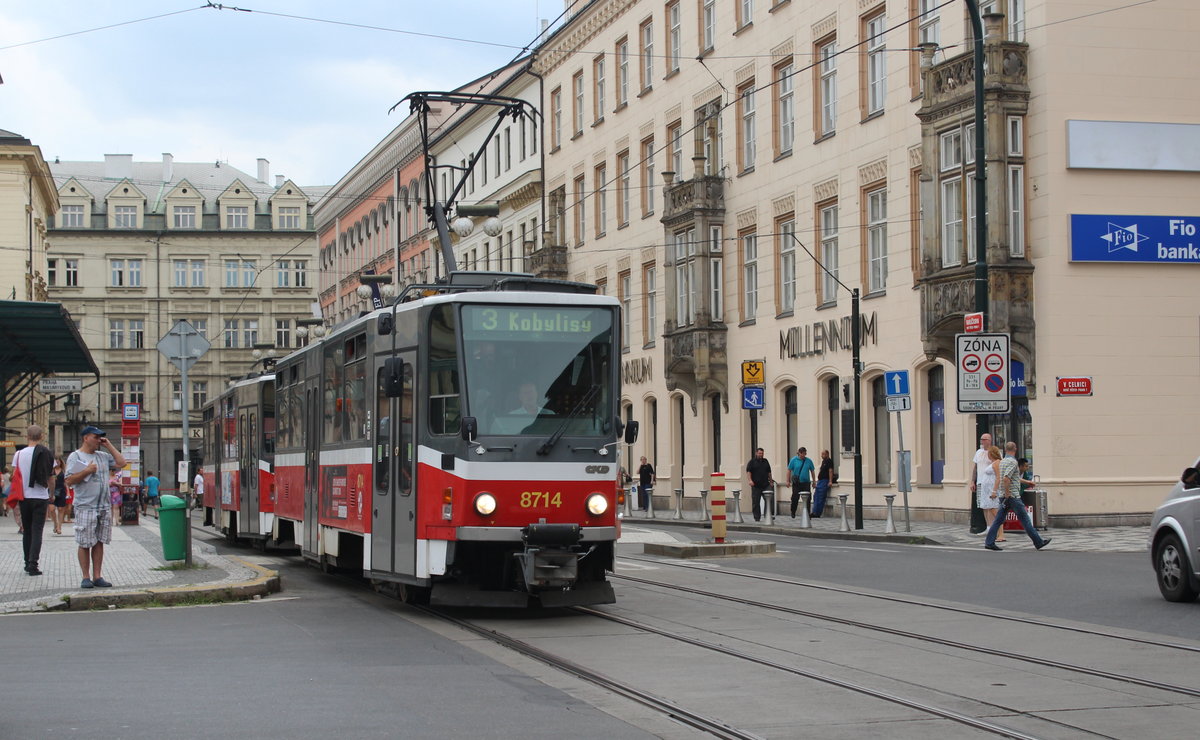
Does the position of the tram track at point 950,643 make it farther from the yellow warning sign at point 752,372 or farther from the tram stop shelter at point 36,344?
the tram stop shelter at point 36,344

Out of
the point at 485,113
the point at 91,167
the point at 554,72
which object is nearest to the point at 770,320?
the point at 554,72

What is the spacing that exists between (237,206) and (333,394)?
289 ft

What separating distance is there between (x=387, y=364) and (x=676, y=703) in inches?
252

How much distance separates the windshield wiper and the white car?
5.54 meters

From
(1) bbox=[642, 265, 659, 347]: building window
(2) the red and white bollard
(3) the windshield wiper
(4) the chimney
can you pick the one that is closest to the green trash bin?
(3) the windshield wiper

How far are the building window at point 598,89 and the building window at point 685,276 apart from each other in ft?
35.6

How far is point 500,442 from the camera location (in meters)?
14.0

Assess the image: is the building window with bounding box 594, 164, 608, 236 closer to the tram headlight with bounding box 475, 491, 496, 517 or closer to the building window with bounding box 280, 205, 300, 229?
the tram headlight with bounding box 475, 491, 496, 517

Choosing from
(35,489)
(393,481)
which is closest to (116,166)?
(35,489)

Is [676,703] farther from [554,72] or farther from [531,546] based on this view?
[554,72]

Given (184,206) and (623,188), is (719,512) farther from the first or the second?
(184,206)

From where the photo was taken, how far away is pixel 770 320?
42500 mm

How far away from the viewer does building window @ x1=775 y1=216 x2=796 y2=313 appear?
41469mm

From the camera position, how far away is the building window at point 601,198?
5547 centimetres
